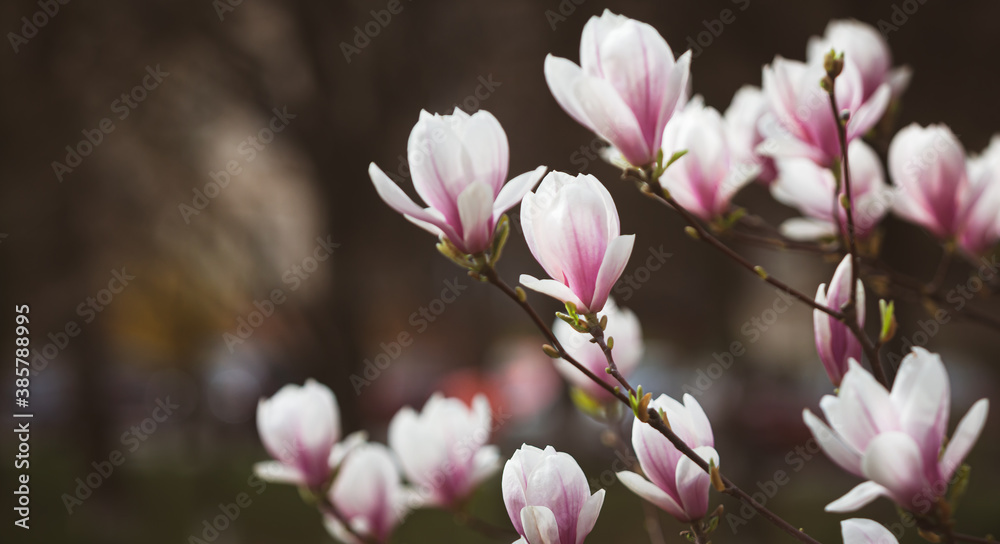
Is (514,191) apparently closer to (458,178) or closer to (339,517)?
(458,178)

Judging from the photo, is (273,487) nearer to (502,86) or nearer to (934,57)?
(502,86)

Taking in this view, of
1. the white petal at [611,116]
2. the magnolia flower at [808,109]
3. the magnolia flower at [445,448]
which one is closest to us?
the white petal at [611,116]

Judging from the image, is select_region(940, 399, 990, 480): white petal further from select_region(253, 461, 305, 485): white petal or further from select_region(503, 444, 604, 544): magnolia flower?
select_region(253, 461, 305, 485): white petal

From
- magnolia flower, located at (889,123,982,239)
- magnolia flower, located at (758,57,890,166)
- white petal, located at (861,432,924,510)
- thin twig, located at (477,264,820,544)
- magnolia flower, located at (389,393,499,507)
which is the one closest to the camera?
white petal, located at (861,432,924,510)

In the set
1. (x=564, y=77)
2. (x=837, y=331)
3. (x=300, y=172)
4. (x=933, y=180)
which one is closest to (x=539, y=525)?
(x=837, y=331)

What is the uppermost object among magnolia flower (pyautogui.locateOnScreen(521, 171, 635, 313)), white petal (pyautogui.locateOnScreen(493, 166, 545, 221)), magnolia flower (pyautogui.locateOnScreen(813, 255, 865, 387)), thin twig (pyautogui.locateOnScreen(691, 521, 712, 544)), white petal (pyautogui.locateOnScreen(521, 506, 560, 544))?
white petal (pyautogui.locateOnScreen(493, 166, 545, 221))

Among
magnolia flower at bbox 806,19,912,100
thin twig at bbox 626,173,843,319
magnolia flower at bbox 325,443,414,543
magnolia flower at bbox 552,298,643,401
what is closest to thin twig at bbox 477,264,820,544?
thin twig at bbox 626,173,843,319

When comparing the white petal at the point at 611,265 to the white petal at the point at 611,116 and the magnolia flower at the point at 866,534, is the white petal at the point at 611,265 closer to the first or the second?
the white petal at the point at 611,116

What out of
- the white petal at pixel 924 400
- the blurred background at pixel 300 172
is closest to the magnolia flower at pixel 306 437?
the white petal at pixel 924 400
